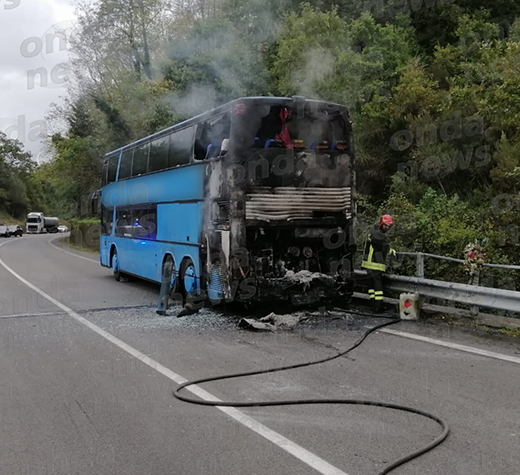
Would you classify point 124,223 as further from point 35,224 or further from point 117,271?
point 35,224

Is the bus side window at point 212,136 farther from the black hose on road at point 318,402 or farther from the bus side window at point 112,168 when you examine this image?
the bus side window at point 112,168

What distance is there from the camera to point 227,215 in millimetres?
9797

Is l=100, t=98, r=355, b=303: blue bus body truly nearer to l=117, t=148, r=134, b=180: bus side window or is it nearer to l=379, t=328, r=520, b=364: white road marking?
l=379, t=328, r=520, b=364: white road marking

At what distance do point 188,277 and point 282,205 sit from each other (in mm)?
2449

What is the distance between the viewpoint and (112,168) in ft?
54.9

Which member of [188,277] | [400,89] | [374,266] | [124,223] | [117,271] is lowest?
[117,271]

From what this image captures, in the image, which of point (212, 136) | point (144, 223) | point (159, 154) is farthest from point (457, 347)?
point (144, 223)

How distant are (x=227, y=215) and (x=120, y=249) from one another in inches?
289

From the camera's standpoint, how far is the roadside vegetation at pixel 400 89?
12844 millimetres

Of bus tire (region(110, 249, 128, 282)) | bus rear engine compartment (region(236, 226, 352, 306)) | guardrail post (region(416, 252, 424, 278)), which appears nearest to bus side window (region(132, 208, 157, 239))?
bus tire (region(110, 249, 128, 282))

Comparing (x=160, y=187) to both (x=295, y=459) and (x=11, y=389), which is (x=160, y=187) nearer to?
(x=11, y=389)

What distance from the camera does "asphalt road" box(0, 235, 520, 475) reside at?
434 cm

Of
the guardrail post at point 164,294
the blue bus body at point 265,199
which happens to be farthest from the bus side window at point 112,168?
the guardrail post at point 164,294

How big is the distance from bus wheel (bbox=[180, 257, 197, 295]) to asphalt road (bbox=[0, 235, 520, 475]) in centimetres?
99
